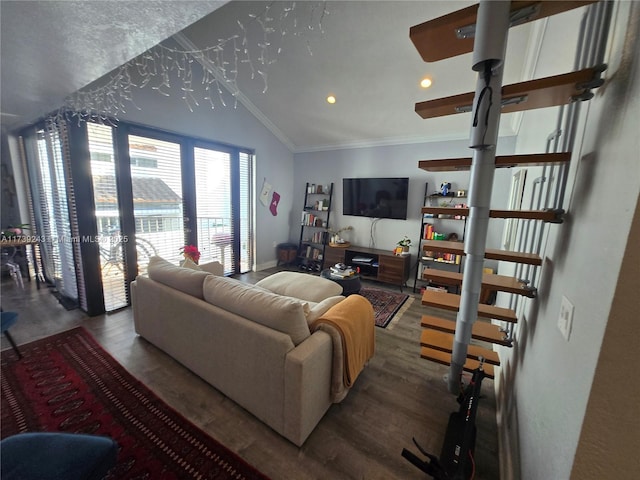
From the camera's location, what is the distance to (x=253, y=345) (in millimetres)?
1489

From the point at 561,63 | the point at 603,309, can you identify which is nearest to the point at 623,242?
the point at 603,309

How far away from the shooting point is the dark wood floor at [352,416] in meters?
1.37

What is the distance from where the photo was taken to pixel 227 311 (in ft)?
5.50

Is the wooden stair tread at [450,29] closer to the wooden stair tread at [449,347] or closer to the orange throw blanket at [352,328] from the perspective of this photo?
the orange throw blanket at [352,328]

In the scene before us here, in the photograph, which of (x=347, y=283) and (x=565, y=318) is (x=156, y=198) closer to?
(x=347, y=283)

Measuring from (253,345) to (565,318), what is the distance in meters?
1.44

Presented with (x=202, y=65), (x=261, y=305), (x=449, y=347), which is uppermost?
(x=202, y=65)

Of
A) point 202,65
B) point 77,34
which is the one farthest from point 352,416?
point 202,65

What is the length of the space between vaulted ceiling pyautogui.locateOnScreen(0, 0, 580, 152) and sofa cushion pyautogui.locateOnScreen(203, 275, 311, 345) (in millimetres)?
1554

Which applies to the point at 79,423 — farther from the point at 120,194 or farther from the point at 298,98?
the point at 298,98

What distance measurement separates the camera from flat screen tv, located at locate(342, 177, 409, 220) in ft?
13.7

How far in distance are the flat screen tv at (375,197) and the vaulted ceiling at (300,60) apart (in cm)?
72

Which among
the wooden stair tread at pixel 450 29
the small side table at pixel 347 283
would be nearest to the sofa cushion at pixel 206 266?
the small side table at pixel 347 283

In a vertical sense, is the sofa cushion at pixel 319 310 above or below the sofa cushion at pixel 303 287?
above
